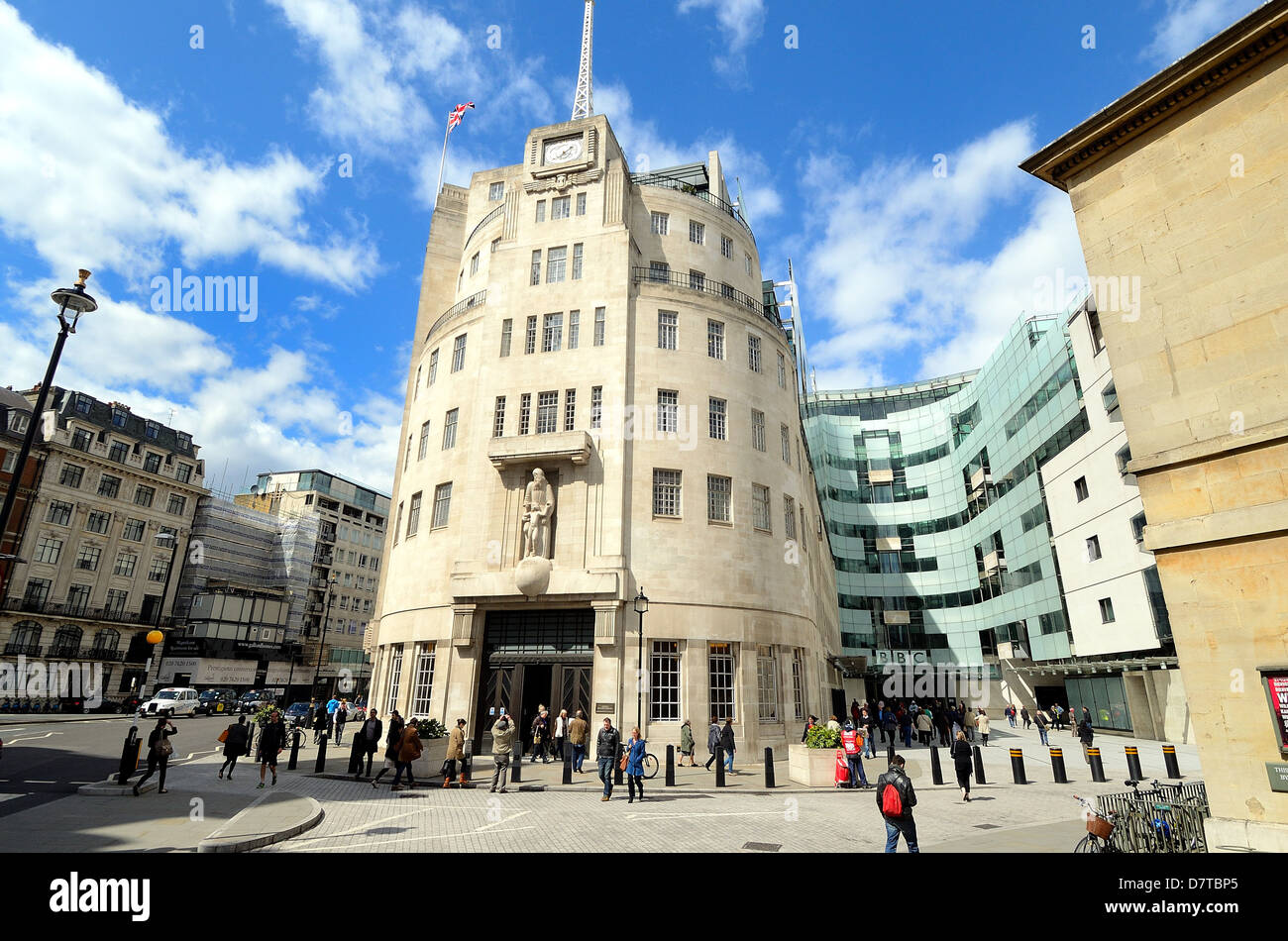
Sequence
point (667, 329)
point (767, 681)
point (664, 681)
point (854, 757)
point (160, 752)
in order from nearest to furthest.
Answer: point (160, 752), point (854, 757), point (664, 681), point (767, 681), point (667, 329)

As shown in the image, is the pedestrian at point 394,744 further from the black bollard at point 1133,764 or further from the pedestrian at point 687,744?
the black bollard at point 1133,764

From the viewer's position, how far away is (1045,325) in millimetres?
51031

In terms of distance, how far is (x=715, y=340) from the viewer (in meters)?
32.0

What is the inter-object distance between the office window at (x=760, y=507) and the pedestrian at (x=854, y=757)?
35.9 feet

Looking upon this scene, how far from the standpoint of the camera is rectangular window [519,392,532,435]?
3027 centimetres

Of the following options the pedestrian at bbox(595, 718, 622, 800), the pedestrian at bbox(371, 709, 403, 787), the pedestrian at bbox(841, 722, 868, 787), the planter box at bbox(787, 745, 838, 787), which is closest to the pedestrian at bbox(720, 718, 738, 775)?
the planter box at bbox(787, 745, 838, 787)

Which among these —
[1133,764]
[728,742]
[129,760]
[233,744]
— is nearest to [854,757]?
[728,742]

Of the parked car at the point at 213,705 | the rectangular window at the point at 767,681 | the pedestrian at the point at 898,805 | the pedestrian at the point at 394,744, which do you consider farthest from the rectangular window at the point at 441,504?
the parked car at the point at 213,705

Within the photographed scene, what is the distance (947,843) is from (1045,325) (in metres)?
50.9

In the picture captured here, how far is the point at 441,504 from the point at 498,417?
518cm

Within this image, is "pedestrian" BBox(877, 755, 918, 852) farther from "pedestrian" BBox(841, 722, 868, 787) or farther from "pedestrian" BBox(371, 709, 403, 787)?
"pedestrian" BBox(371, 709, 403, 787)

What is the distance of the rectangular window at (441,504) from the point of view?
3095 centimetres

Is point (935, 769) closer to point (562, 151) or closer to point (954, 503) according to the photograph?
point (562, 151)
